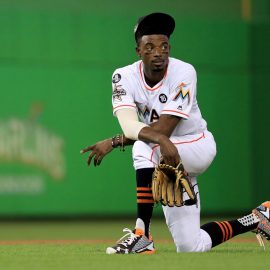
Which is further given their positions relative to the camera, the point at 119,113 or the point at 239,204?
the point at 239,204

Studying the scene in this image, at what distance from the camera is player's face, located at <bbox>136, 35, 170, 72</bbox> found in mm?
6289

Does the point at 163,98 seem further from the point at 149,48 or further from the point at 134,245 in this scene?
the point at 134,245

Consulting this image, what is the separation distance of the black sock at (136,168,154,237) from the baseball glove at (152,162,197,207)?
0.32ft

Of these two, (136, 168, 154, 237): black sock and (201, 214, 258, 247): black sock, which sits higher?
(136, 168, 154, 237): black sock

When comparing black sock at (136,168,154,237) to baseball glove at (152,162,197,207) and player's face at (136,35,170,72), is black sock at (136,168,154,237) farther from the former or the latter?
player's face at (136,35,170,72)

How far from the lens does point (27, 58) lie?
1365 centimetres

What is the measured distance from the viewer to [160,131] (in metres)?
A: 6.16

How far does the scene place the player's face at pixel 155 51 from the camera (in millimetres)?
6289

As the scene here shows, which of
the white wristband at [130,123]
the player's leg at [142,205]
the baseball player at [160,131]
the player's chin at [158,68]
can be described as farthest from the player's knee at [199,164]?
the player's chin at [158,68]

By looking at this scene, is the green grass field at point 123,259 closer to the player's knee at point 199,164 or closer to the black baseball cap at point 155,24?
the player's knee at point 199,164

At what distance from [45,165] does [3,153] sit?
657mm

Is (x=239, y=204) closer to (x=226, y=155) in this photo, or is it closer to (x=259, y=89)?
(x=226, y=155)

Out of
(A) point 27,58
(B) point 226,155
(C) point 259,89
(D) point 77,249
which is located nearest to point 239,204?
(B) point 226,155

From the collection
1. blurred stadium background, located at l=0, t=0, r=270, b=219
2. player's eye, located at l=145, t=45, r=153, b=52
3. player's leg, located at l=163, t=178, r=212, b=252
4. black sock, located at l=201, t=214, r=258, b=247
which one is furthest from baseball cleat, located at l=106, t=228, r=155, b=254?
blurred stadium background, located at l=0, t=0, r=270, b=219
